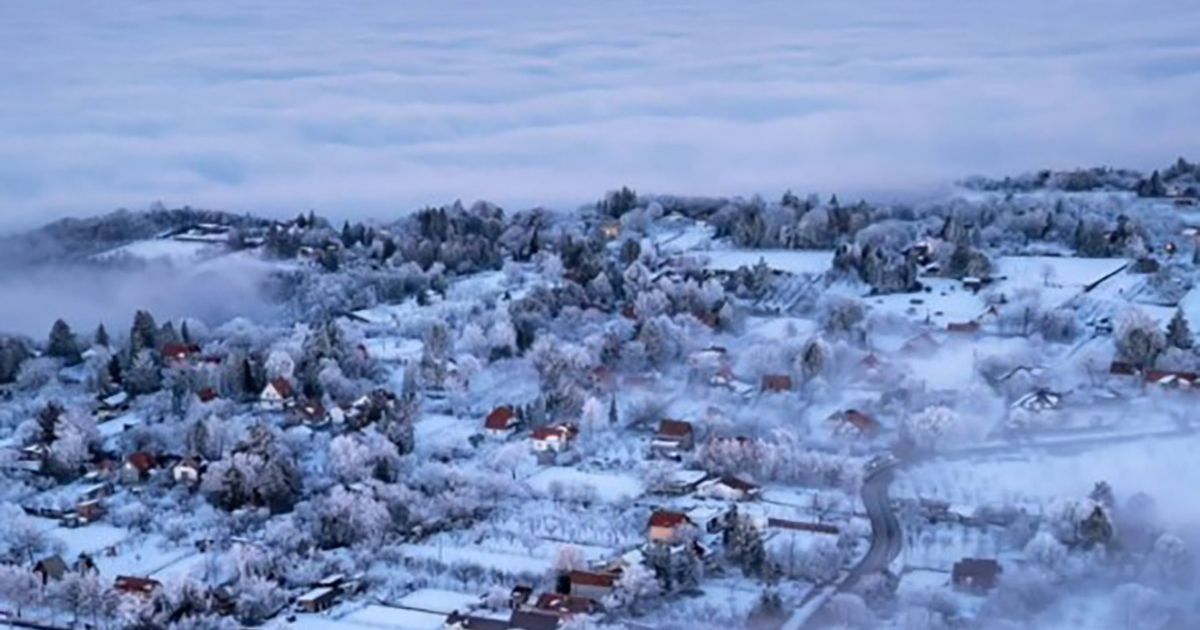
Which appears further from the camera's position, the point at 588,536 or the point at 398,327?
the point at 398,327

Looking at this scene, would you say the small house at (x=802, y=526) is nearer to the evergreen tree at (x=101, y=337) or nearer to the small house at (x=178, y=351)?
the small house at (x=178, y=351)

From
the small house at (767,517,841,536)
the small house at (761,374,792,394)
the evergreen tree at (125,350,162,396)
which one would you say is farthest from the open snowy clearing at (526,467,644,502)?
the evergreen tree at (125,350,162,396)

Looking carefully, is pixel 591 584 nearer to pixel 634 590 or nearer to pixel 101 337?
pixel 634 590

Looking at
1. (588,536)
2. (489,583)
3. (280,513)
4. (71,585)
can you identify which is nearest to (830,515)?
(588,536)

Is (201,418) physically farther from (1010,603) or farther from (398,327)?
(1010,603)

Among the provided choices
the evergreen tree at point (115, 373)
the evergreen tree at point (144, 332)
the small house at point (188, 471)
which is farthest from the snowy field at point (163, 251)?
the small house at point (188, 471)

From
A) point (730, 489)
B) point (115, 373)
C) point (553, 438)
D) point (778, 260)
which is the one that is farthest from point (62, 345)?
point (778, 260)

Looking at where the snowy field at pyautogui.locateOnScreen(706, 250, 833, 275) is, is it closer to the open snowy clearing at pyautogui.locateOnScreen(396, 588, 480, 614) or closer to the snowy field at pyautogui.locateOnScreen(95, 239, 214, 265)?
the snowy field at pyautogui.locateOnScreen(95, 239, 214, 265)
